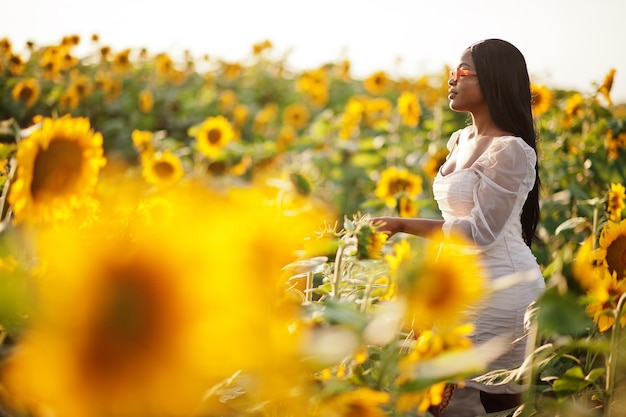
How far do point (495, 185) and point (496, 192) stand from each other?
16 millimetres

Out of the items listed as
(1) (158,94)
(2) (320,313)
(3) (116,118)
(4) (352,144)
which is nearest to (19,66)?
(3) (116,118)

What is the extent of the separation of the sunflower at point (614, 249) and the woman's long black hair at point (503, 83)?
25.5 inches

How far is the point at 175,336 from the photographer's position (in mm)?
343

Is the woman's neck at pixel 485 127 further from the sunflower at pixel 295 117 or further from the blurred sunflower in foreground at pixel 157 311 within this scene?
the sunflower at pixel 295 117

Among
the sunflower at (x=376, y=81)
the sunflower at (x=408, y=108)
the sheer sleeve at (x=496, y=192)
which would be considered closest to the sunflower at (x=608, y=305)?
the sheer sleeve at (x=496, y=192)

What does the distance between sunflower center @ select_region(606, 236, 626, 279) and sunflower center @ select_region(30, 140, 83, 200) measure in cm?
73

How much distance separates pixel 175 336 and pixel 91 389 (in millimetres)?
47

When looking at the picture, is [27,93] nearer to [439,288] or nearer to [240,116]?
[240,116]

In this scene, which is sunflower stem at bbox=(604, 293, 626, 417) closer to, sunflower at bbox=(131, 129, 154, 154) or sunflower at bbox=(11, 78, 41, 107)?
sunflower at bbox=(131, 129, 154, 154)

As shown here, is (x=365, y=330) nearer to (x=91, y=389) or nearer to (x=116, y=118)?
(x=91, y=389)

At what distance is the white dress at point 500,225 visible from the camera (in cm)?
154

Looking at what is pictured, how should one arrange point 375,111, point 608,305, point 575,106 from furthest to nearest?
point 375,111, point 575,106, point 608,305

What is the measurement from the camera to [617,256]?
3.32ft

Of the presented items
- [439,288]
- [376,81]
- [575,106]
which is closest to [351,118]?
[376,81]
